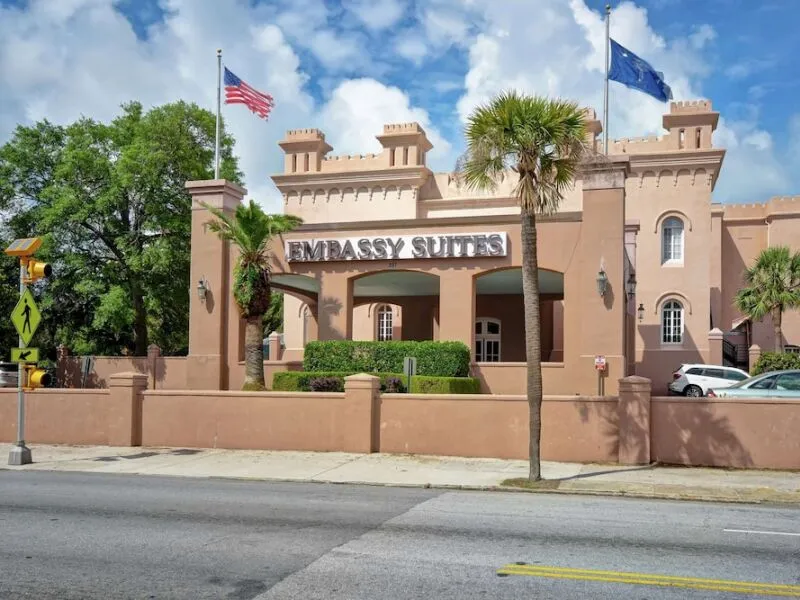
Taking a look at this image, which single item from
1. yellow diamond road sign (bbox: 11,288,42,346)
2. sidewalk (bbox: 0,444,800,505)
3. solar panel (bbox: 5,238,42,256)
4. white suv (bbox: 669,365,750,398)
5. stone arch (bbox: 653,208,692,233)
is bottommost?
sidewalk (bbox: 0,444,800,505)

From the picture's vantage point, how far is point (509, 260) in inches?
925

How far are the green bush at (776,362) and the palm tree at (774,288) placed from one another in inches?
119

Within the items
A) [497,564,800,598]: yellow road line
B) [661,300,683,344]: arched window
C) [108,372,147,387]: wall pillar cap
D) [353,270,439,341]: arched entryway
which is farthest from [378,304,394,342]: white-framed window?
[497,564,800,598]: yellow road line

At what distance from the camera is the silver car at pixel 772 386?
19203 mm

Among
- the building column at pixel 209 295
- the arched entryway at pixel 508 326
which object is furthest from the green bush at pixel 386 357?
the arched entryway at pixel 508 326

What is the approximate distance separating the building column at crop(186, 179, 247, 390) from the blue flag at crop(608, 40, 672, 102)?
43.4ft

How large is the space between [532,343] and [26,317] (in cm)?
1015

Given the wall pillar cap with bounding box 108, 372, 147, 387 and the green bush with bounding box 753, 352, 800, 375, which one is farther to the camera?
the green bush with bounding box 753, 352, 800, 375

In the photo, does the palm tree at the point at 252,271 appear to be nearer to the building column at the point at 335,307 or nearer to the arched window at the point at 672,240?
the building column at the point at 335,307

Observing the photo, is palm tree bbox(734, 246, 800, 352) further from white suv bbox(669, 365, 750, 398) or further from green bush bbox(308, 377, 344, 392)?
green bush bbox(308, 377, 344, 392)

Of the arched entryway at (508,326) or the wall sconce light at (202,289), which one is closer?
the wall sconce light at (202,289)

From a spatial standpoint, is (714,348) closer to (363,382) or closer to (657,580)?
(363,382)

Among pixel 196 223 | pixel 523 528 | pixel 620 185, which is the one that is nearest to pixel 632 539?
pixel 523 528

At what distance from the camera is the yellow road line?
671 centimetres
